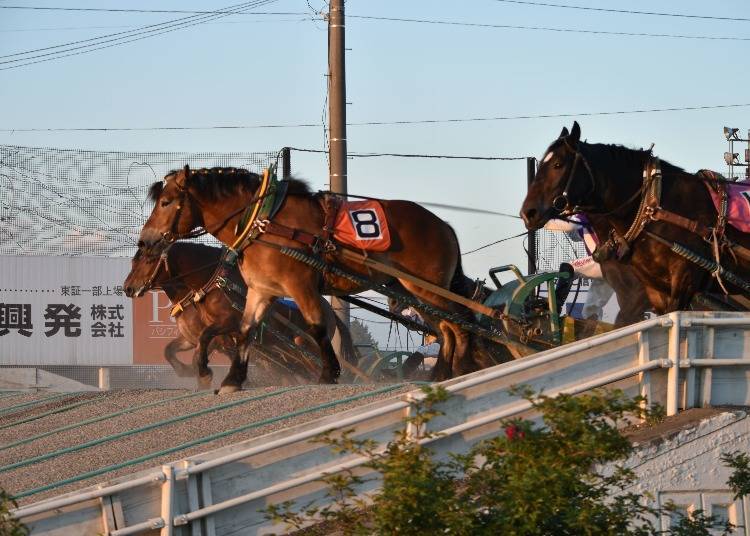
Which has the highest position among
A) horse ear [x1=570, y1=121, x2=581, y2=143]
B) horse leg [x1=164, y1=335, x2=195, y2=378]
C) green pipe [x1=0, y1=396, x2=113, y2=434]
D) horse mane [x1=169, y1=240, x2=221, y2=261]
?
horse ear [x1=570, y1=121, x2=581, y2=143]

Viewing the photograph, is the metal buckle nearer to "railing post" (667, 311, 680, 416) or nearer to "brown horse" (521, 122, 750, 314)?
"brown horse" (521, 122, 750, 314)

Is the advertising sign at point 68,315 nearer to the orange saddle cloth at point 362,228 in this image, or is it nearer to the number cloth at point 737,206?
the orange saddle cloth at point 362,228

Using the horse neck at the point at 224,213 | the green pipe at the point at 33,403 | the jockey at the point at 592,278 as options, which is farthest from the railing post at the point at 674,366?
the jockey at the point at 592,278

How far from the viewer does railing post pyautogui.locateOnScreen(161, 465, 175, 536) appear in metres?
7.94

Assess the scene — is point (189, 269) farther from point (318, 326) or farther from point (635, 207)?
point (635, 207)

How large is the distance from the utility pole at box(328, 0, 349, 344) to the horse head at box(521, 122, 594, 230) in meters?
5.96

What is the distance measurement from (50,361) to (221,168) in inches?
607

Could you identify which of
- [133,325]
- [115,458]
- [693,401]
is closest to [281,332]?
[115,458]

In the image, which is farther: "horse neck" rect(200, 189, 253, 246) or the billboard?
the billboard

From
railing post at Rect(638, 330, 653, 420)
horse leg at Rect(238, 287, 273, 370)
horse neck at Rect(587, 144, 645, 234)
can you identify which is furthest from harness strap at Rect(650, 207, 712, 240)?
horse leg at Rect(238, 287, 273, 370)

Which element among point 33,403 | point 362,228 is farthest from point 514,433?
point 33,403

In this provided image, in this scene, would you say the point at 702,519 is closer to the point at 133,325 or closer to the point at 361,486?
the point at 361,486

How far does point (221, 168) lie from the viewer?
529 inches

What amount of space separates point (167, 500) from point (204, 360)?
7876 mm
